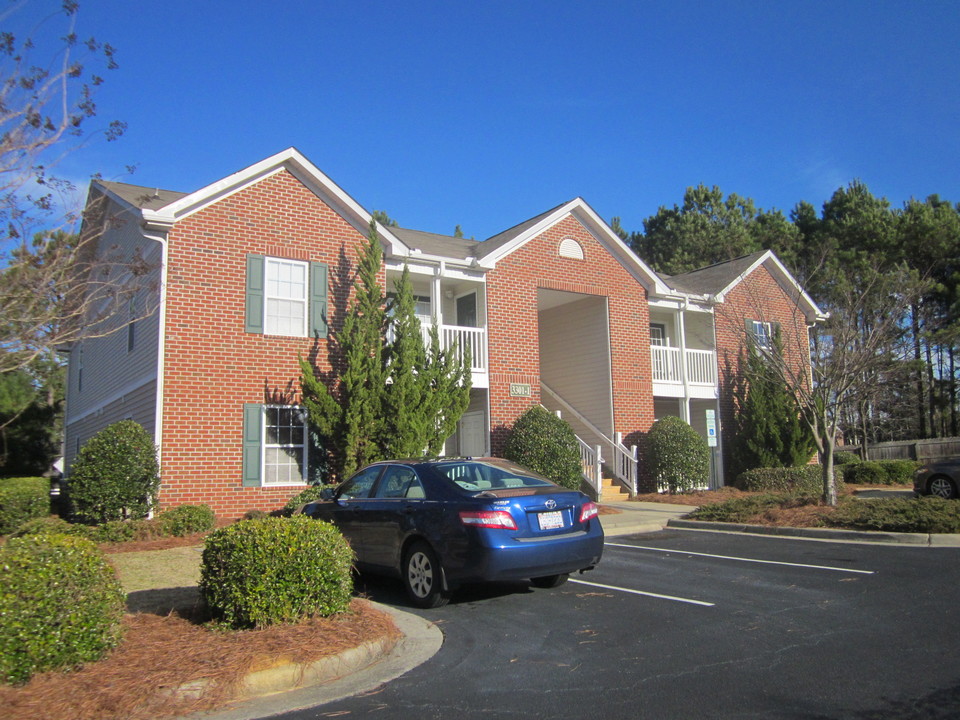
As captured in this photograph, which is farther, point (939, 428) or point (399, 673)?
point (939, 428)

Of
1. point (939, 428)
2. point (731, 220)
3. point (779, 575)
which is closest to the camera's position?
point (779, 575)

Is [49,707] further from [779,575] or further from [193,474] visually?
[193,474]

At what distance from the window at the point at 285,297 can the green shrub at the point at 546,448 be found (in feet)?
16.5

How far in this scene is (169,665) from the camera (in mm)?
5352

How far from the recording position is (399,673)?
5.71m

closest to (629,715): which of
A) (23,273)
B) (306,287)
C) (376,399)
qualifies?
(23,273)

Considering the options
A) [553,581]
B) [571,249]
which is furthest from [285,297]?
[553,581]

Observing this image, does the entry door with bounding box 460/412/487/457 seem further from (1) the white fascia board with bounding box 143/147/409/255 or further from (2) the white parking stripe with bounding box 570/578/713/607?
(2) the white parking stripe with bounding box 570/578/713/607

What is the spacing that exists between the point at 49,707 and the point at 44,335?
7360mm

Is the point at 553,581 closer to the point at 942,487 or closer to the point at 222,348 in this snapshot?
the point at 222,348

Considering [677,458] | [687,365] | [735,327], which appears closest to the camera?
[677,458]

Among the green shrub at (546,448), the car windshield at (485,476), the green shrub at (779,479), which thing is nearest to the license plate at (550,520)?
the car windshield at (485,476)

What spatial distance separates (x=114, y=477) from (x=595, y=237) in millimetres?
13723

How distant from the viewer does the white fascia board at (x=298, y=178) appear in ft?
48.3
